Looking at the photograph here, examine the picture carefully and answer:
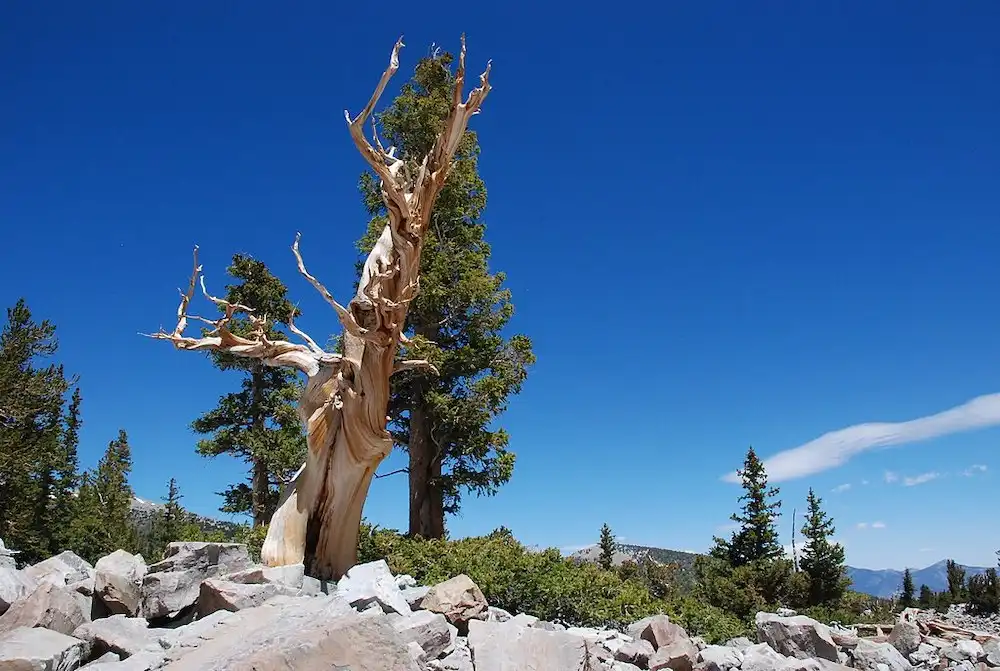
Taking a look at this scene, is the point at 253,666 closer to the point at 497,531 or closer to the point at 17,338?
the point at 497,531

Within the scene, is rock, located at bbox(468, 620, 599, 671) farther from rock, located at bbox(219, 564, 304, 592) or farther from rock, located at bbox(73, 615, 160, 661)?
rock, located at bbox(219, 564, 304, 592)

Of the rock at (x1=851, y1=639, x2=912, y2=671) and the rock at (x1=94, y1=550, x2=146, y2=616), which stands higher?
the rock at (x1=94, y1=550, x2=146, y2=616)

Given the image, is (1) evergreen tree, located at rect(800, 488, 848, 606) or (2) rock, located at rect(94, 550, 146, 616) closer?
(2) rock, located at rect(94, 550, 146, 616)

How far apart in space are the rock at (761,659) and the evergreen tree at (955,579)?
3208 cm

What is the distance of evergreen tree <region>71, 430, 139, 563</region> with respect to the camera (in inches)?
1226

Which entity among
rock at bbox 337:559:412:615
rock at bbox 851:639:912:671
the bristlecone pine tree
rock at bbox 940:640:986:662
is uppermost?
the bristlecone pine tree

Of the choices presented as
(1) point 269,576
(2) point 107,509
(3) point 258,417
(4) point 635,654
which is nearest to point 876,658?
(4) point 635,654

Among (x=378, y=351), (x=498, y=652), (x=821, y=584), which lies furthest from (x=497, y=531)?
(x=821, y=584)

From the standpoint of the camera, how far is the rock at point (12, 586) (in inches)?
224

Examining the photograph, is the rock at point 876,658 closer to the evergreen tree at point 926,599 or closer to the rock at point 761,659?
the rock at point 761,659

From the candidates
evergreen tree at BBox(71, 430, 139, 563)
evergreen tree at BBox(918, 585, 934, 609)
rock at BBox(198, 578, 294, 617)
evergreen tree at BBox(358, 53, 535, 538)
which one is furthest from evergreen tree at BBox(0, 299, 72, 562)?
evergreen tree at BBox(918, 585, 934, 609)

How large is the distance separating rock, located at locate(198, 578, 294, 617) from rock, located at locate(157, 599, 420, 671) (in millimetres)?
1669

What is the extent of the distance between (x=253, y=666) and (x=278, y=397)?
18.5 meters

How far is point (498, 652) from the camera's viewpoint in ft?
15.7
